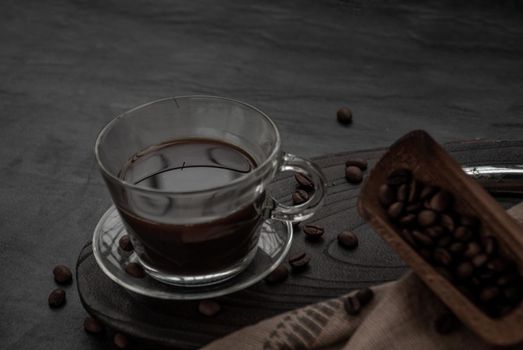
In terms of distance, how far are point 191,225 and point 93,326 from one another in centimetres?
30

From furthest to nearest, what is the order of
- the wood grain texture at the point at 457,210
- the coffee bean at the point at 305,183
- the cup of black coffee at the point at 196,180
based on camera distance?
the coffee bean at the point at 305,183 → the cup of black coffee at the point at 196,180 → the wood grain texture at the point at 457,210

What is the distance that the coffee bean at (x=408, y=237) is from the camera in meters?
1.23

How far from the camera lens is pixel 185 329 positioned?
4.26 ft

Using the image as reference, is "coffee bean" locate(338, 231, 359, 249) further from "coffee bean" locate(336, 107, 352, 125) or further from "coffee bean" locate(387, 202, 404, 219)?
"coffee bean" locate(336, 107, 352, 125)

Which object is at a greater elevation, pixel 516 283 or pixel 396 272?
pixel 516 283

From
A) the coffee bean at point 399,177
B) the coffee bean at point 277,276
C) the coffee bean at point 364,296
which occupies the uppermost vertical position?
the coffee bean at point 399,177

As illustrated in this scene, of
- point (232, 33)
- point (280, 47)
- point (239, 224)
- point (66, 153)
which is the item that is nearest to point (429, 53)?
point (280, 47)

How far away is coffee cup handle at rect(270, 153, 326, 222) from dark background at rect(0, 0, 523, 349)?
42cm

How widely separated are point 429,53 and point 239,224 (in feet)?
4.23

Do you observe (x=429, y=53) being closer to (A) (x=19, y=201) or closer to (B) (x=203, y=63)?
(B) (x=203, y=63)

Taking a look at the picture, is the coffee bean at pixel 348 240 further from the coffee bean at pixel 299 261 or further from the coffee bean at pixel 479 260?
the coffee bean at pixel 479 260

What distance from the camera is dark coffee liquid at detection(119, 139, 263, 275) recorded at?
125 cm

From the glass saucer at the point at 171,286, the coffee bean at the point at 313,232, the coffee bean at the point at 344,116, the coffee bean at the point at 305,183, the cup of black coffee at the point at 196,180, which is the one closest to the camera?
the cup of black coffee at the point at 196,180

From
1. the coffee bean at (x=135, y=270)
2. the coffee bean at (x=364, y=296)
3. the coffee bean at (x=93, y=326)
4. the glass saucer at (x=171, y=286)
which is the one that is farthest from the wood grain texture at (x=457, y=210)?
the coffee bean at (x=93, y=326)
